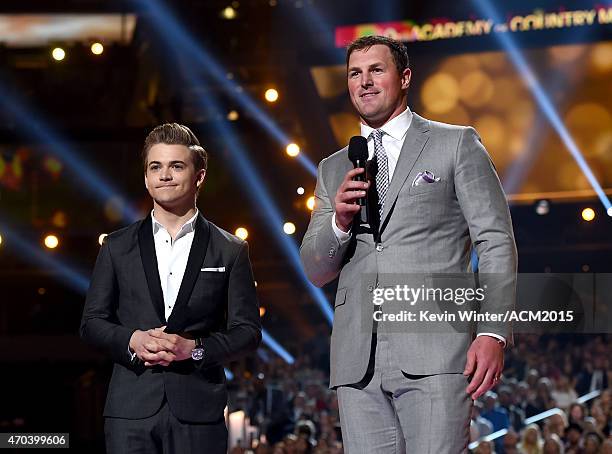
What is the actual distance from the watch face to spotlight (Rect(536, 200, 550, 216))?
448 inches

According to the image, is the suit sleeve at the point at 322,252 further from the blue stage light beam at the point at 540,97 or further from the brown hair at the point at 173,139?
the blue stage light beam at the point at 540,97

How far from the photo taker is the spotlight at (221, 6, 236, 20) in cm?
1213

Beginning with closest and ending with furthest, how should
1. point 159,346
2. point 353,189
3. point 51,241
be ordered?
1. point 353,189
2. point 159,346
3. point 51,241

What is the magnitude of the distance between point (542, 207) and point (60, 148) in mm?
6790

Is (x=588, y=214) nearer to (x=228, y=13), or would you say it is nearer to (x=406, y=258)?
(x=228, y=13)

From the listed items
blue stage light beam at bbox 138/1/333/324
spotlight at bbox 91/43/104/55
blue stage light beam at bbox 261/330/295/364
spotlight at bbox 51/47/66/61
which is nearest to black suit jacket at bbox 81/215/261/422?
blue stage light beam at bbox 138/1/333/324

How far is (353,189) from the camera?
2.36 metres

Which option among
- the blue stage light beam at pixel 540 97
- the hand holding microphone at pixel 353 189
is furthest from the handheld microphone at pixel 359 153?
the blue stage light beam at pixel 540 97

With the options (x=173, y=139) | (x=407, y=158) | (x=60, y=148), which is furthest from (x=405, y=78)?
(x=60, y=148)

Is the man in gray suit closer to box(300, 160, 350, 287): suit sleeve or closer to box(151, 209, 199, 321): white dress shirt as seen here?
box(300, 160, 350, 287): suit sleeve

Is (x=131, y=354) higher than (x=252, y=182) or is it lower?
lower

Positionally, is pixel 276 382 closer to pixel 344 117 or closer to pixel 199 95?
pixel 199 95

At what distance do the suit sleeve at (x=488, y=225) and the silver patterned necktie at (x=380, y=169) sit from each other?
7.6 inches

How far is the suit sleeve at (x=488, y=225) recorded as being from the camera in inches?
96.5
